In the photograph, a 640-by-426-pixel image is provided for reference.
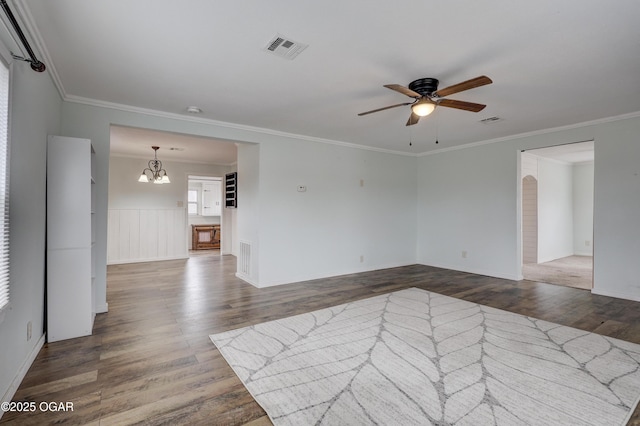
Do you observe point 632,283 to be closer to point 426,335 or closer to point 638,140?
point 638,140

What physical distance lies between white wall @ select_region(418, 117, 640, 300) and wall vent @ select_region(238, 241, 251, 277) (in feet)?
12.8

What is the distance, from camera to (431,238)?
265 inches

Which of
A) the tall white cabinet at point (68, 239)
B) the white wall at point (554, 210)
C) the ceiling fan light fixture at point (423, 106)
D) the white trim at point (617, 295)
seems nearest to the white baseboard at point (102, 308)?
the tall white cabinet at point (68, 239)

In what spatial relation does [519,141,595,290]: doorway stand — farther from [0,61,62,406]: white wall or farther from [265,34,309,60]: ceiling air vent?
[0,61,62,406]: white wall

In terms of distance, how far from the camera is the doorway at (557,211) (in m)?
6.56

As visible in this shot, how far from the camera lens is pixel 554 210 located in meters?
7.54

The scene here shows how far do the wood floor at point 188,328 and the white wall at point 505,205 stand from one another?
1.36 ft

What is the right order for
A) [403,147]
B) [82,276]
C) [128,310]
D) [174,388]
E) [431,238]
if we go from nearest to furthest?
[174,388] < [82,276] < [128,310] < [403,147] < [431,238]

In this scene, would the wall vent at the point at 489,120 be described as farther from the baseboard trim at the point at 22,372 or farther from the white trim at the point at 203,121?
the baseboard trim at the point at 22,372

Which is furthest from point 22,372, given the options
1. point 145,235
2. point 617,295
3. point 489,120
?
point 617,295

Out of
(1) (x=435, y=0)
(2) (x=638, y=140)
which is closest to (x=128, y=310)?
(1) (x=435, y=0)

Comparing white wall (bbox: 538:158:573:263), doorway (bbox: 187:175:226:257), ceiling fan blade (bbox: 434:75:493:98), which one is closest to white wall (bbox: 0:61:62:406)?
ceiling fan blade (bbox: 434:75:493:98)

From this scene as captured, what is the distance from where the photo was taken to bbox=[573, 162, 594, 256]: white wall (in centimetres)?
785

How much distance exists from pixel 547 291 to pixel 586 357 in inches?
94.2
